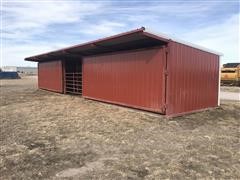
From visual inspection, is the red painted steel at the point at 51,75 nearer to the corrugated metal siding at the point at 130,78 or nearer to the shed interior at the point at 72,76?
the shed interior at the point at 72,76

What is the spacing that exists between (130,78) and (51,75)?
35.8ft

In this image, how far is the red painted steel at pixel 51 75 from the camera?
731 inches

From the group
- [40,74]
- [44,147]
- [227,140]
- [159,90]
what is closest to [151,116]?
[159,90]

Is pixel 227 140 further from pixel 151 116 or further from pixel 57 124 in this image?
pixel 57 124

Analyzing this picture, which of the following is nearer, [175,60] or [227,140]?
[227,140]

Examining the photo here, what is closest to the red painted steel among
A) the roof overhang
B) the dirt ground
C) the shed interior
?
the shed interior

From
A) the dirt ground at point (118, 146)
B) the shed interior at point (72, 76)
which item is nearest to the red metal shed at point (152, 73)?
the dirt ground at point (118, 146)

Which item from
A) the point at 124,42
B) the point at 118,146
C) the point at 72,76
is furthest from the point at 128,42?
the point at 72,76

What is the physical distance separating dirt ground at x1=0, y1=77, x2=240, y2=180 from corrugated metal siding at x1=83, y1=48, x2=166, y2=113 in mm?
652

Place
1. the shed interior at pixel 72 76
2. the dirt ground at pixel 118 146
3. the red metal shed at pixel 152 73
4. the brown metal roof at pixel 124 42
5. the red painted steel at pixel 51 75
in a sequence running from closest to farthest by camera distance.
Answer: the dirt ground at pixel 118 146
the brown metal roof at pixel 124 42
the red metal shed at pixel 152 73
the shed interior at pixel 72 76
the red painted steel at pixel 51 75

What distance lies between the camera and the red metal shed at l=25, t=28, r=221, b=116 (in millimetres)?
9047

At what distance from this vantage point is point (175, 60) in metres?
9.20

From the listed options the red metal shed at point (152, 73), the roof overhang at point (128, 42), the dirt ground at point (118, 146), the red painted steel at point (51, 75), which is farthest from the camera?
the red painted steel at point (51, 75)

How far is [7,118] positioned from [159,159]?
247 inches
